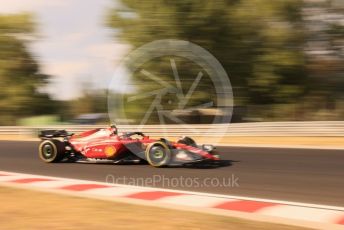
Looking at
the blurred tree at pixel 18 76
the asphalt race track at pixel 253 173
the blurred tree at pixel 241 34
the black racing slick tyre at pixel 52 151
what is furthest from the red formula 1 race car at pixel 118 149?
the blurred tree at pixel 18 76

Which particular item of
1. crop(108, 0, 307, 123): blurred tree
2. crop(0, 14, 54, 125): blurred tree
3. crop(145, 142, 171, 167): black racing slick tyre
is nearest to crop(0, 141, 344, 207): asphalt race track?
crop(145, 142, 171, 167): black racing slick tyre

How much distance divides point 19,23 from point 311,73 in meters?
26.5

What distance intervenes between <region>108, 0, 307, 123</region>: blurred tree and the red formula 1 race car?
1338 cm

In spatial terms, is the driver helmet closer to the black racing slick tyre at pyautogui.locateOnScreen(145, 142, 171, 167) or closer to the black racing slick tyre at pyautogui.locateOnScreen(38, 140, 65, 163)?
the black racing slick tyre at pyautogui.locateOnScreen(145, 142, 171, 167)

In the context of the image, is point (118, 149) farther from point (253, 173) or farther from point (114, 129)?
point (253, 173)

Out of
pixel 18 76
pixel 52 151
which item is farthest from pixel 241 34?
pixel 18 76

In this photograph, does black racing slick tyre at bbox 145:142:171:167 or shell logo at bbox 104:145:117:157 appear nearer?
black racing slick tyre at bbox 145:142:171:167

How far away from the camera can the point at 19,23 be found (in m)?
41.4

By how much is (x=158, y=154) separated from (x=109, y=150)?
1.14m

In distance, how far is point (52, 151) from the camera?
35.0 feet

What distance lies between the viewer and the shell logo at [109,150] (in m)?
9.73

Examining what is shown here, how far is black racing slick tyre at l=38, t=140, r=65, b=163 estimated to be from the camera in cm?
1059

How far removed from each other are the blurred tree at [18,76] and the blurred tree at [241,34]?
15.5m

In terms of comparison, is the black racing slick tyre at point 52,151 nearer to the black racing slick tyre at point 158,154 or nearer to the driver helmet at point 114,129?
the driver helmet at point 114,129
